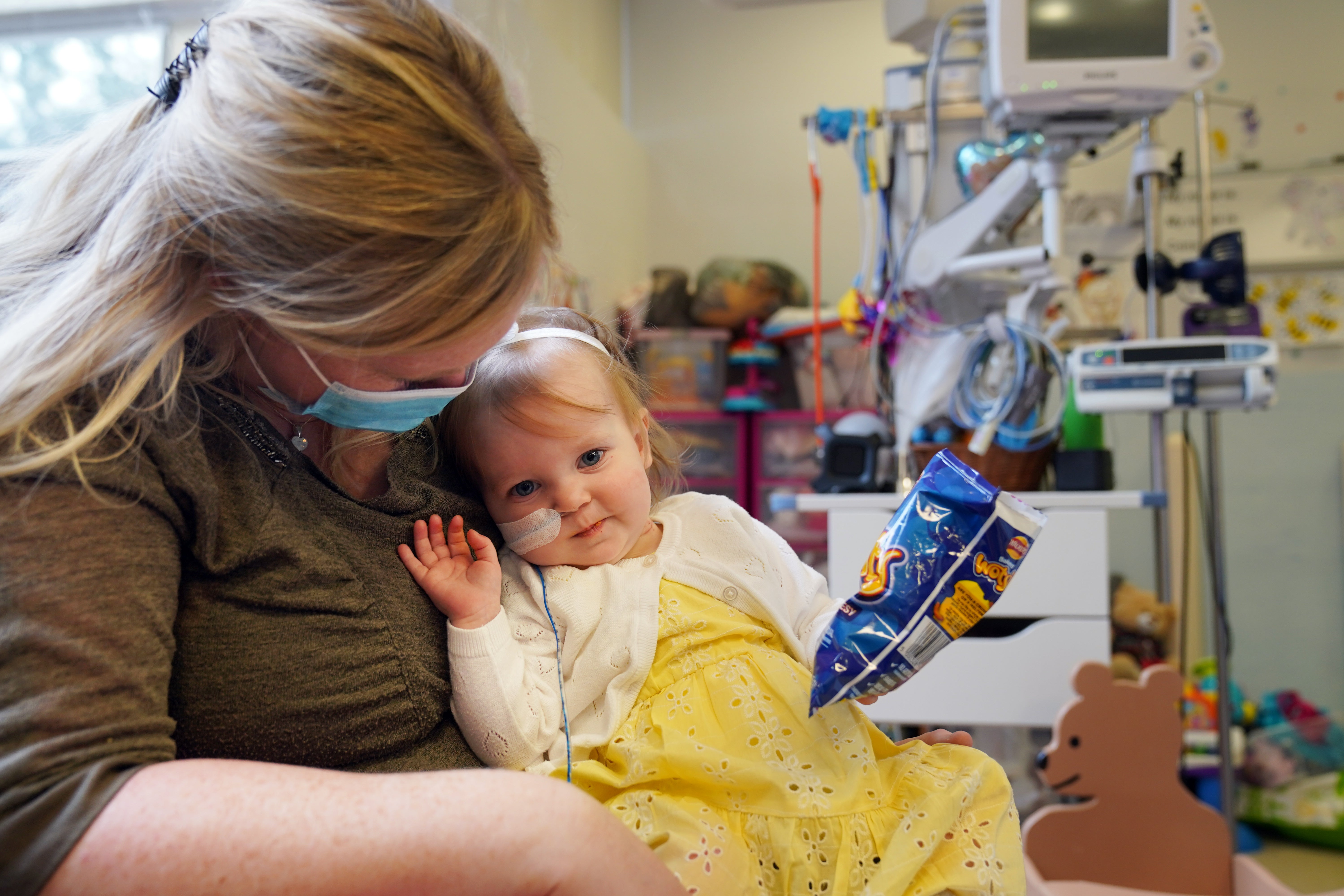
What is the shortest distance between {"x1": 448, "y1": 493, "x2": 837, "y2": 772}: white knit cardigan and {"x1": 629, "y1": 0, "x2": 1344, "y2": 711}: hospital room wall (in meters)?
2.80

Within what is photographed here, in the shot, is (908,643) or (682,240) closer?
(908,643)

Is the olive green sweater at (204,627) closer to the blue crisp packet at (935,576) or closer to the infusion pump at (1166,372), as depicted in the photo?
the blue crisp packet at (935,576)

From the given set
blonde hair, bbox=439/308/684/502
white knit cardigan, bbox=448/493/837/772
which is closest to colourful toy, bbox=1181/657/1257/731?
white knit cardigan, bbox=448/493/837/772

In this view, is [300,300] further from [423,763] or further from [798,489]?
[798,489]

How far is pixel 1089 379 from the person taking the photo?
2021 mm

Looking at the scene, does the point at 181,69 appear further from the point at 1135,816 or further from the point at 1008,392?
the point at 1135,816

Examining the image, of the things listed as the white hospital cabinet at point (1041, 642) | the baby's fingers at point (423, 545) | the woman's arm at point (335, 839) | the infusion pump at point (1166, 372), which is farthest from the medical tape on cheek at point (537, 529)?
the infusion pump at point (1166, 372)

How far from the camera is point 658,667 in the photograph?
94 centimetres

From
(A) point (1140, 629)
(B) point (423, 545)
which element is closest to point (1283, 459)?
(A) point (1140, 629)

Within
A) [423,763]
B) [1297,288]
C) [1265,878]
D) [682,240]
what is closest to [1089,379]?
[1265,878]

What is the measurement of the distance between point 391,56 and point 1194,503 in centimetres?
329

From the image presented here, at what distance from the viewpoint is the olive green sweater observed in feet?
1.76

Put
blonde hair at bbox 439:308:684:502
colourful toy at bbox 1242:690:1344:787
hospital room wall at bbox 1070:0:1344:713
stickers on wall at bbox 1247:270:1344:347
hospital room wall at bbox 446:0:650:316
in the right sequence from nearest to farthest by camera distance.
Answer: blonde hair at bbox 439:308:684:502 → colourful toy at bbox 1242:690:1344:787 → hospital room wall at bbox 446:0:650:316 → hospital room wall at bbox 1070:0:1344:713 → stickers on wall at bbox 1247:270:1344:347

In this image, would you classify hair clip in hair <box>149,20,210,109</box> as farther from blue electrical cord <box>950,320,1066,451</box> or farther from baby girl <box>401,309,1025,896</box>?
blue electrical cord <box>950,320,1066,451</box>
